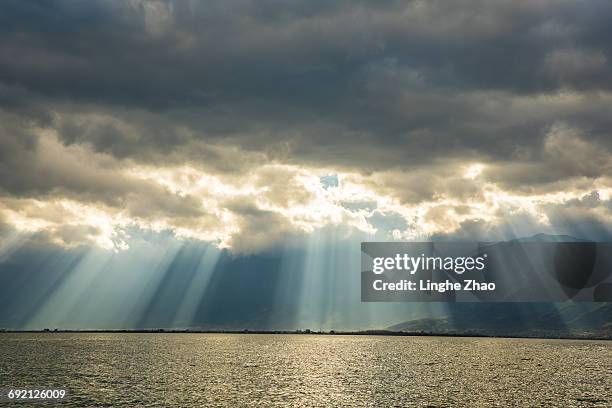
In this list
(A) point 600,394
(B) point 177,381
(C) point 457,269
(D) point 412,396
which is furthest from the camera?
(C) point 457,269

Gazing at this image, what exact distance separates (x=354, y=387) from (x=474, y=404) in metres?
34.5

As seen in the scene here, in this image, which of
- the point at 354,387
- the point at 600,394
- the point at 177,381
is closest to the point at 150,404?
the point at 177,381

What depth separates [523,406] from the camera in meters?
111

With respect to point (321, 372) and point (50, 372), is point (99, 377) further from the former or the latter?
point (321, 372)

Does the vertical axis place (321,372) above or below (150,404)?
above

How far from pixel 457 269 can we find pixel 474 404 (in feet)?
163

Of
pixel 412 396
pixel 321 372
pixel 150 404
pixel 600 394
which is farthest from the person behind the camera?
pixel 321 372

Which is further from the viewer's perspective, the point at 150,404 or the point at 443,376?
the point at 443,376

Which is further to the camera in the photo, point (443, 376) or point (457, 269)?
point (443, 376)

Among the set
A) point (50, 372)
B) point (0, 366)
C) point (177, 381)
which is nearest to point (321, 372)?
point (177, 381)

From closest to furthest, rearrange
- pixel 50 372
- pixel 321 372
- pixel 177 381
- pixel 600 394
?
1. pixel 600 394
2. pixel 177 381
3. pixel 50 372
4. pixel 321 372

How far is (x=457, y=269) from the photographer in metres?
157

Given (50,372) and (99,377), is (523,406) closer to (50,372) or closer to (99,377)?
(99,377)

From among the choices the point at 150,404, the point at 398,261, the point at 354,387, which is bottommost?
the point at 150,404
